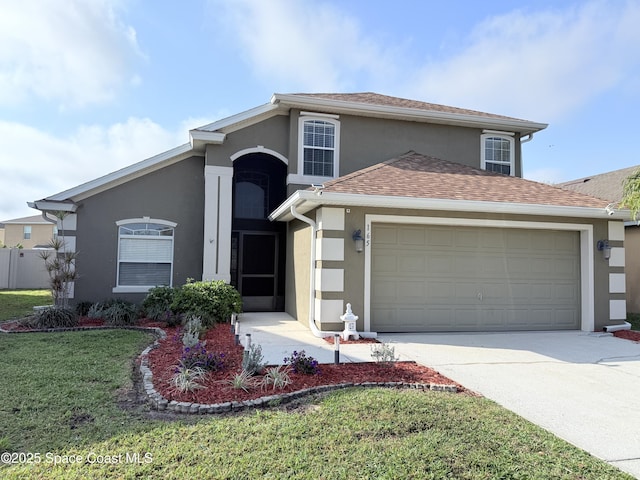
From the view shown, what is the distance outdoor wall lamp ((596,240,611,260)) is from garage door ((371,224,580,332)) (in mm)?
463

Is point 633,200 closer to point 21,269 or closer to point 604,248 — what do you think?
point 604,248

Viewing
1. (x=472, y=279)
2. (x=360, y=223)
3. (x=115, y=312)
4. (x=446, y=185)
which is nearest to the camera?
(x=360, y=223)

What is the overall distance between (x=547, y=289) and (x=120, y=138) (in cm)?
2277

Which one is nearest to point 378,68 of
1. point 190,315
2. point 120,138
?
point 190,315

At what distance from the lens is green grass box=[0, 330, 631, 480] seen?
3170 millimetres

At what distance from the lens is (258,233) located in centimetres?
1288

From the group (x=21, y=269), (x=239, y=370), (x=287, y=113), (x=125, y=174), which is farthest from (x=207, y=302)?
(x=21, y=269)

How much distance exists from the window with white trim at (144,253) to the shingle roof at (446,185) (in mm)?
6006

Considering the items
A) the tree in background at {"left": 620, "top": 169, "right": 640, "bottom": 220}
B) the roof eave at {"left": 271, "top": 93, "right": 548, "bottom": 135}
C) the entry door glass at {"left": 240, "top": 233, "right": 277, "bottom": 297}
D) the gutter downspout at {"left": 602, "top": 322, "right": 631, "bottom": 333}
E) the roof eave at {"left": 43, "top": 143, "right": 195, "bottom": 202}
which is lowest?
the gutter downspout at {"left": 602, "top": 322, "right": 631, "bottom": 333}

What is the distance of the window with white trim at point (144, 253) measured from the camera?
11.8m

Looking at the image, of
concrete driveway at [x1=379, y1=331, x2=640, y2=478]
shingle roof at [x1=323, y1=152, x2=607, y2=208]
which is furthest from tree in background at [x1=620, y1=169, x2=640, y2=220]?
concrete driveway at [x1=379, y1=331, x2=640, y2=478]

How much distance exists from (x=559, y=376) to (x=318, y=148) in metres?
8.68

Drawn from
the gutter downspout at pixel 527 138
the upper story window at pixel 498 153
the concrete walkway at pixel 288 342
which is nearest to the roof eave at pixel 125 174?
the concrete walkway at pixel 288 342

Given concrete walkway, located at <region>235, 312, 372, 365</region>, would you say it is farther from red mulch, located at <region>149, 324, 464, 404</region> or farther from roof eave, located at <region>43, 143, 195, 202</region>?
roof eave, located at <region>43, 143, 195, 202</region>
